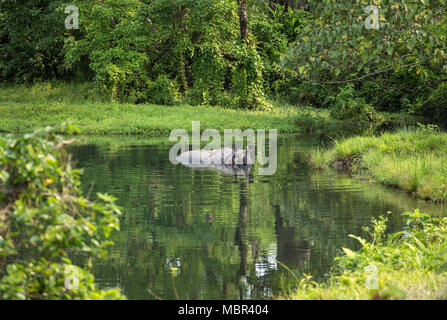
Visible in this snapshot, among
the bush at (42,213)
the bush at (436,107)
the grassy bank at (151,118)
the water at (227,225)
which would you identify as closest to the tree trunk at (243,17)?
the grassy bank at (151,118)

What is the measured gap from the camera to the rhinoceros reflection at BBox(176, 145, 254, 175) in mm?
16266

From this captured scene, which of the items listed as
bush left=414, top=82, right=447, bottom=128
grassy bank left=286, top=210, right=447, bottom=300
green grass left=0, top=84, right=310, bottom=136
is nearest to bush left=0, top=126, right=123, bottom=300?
grassy bank left=286, top=210, right=447, bottom=300

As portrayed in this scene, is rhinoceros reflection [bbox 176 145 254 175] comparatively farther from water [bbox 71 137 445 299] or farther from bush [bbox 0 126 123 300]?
bush [bbox 0 126 123 300]

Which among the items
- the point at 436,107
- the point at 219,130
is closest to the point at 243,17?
the point at 219,130

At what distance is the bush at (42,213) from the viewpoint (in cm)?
470

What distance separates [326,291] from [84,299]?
219cm

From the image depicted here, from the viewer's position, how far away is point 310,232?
912 centimetres

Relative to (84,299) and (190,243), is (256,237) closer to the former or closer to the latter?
(190,243)

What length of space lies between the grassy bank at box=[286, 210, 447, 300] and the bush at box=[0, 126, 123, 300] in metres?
2.04

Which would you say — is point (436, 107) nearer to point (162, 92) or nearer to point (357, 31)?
point (162, 92)

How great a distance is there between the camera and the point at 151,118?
27.1 meters
